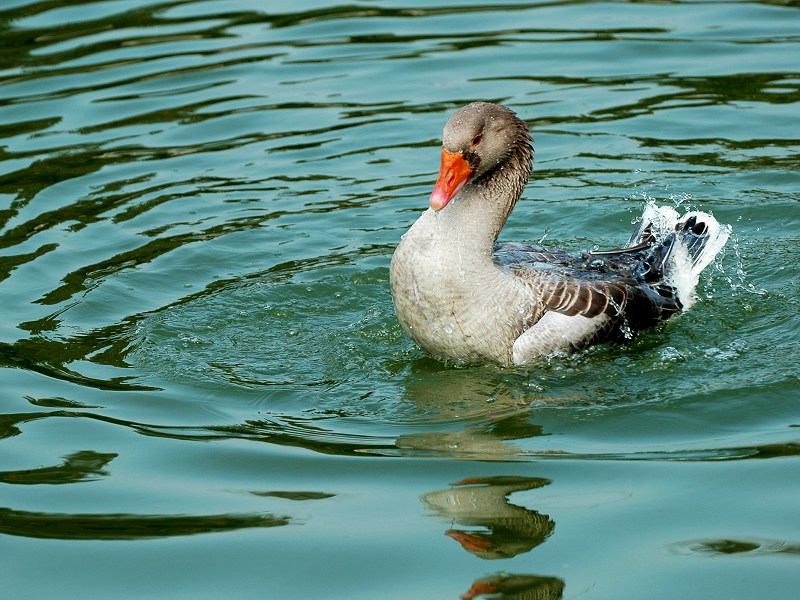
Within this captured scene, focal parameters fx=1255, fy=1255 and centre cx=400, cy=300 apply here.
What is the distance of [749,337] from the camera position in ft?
28.7

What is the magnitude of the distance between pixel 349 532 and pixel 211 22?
11.1 meters

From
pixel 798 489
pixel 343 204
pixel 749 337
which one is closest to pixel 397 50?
pixel 343 204

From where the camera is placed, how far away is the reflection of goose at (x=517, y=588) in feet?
18.4

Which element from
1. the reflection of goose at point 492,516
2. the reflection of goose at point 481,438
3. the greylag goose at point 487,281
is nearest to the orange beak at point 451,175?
the greylag goose at point 487,281

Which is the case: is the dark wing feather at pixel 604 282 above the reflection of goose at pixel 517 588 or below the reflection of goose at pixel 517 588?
above

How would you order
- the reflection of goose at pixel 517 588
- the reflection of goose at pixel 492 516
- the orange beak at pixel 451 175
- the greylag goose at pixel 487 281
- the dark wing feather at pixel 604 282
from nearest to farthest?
1. the reflection of goose at pixel 517 588
2. the reflection of goose at pixel 492 516
3. the orange beak at pixel 451 175
4. the greylag goose at pixel 487 281
5. the dark wing feather at pixel 604 282

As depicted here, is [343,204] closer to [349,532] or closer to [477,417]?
[477,417]

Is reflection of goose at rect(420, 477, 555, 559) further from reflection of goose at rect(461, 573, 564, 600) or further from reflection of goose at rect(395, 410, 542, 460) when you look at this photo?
reflection of goose at rect(395, 410, 542, 460)

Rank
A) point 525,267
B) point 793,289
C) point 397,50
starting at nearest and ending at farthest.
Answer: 1. point 525,267
2. point 793,289
3. point 397,50

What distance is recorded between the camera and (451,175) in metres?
8.01

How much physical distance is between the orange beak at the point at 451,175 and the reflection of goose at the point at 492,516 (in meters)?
2.01

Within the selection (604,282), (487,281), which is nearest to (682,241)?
(604,282)

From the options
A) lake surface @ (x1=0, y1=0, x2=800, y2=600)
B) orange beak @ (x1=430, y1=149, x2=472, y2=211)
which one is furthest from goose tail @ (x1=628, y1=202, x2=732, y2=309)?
orange beak @ (x1=430, y1=149, x2=472, y2=211)

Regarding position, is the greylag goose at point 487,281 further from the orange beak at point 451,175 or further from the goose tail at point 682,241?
the goose tail at point 682,241
